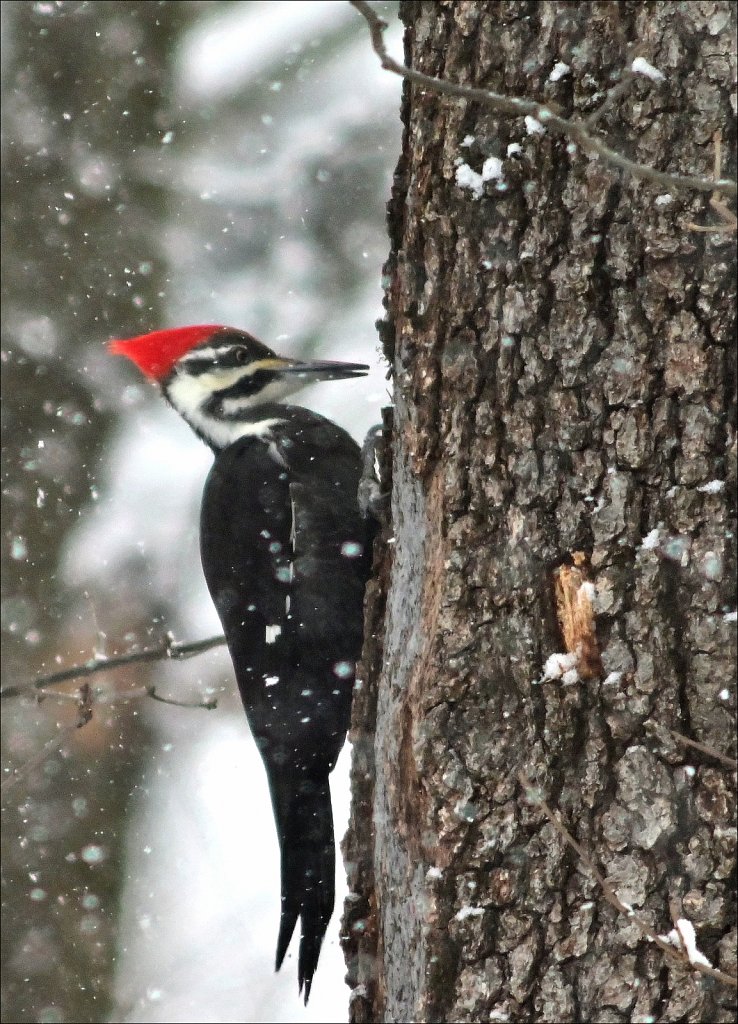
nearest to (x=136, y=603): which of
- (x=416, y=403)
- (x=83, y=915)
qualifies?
(x=83, y=915)

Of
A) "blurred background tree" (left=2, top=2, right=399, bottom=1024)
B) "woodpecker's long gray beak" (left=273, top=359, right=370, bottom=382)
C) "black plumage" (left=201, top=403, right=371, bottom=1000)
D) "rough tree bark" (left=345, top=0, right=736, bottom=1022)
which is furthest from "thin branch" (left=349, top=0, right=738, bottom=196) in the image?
"blurred background tree" (left=2, top=2, right=399, bottom=1024)

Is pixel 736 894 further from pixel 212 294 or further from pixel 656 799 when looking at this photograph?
pixel 212 294

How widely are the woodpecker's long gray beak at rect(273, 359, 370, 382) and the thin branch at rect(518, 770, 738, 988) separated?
4.83 feet

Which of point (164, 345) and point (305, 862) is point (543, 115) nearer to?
point (305, 862)

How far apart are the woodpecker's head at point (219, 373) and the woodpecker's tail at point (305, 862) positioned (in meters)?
1.02

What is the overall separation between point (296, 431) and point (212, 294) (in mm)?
2447

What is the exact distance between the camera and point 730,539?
Result: 1.49m

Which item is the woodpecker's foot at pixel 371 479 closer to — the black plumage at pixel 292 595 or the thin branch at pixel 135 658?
the black plumage at pixel 292 595

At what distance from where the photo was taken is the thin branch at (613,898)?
1436 millimetres

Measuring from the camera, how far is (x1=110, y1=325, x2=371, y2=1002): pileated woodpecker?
2.81 meters

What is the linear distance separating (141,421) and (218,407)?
2027 millimetres

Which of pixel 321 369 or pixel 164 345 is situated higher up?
pixel 164 345

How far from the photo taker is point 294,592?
9.33 feet

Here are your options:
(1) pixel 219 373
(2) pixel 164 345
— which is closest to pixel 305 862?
(1) pixel 219 373
